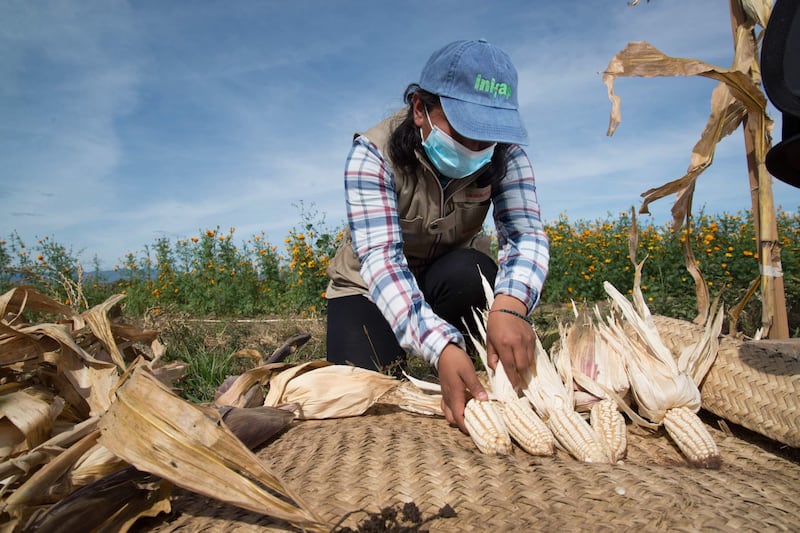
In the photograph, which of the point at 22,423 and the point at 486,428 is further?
the point at 486,428

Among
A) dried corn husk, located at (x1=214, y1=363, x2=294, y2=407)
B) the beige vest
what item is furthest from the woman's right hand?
the beige vest

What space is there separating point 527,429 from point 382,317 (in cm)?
125

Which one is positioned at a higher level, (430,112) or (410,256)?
(430,112)

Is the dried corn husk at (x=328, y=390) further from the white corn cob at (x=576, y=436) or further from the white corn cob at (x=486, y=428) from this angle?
the white corn cob at (x=576, y=436)

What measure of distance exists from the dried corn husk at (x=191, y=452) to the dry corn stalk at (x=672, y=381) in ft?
4.02

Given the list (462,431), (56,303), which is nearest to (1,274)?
(56,303)

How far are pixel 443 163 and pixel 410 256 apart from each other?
755 millimetres

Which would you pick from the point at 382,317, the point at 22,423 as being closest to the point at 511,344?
the point at 382,317

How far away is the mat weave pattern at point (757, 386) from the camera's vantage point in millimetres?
1675

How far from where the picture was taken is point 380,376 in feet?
7.02

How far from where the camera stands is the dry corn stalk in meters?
1.67

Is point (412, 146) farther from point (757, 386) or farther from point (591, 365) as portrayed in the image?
point (757, 386)

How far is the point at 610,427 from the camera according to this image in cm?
170

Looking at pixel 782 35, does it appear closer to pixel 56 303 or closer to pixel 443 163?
pixel 443 163
